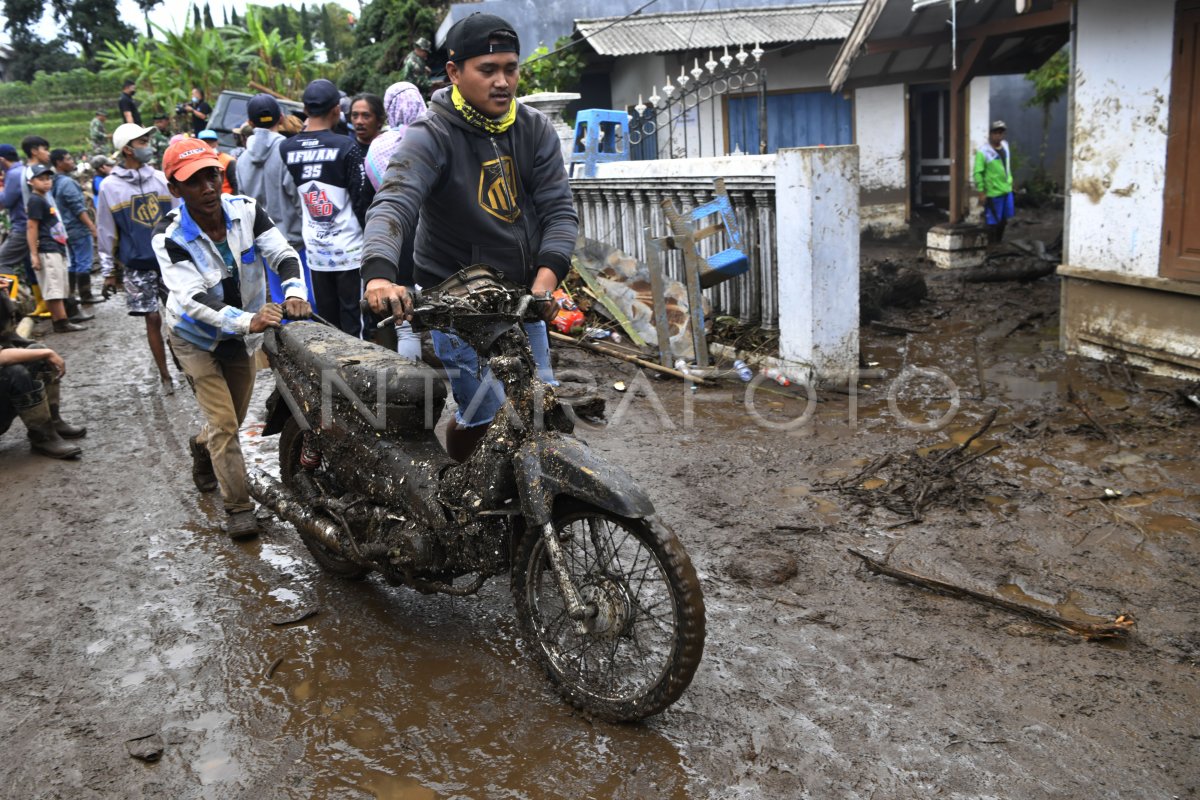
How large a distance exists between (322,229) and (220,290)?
1.70 meters

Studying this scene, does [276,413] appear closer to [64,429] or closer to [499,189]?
[499,189]

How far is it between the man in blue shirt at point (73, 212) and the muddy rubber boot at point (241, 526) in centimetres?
765

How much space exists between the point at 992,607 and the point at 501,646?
6.42 ft

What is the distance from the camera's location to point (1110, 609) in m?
3.76

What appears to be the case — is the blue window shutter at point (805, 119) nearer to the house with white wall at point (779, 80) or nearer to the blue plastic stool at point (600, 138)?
the house with white wall at point (779, 80)

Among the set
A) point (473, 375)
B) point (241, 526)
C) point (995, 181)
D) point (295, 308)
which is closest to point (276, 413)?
point (295, 308)

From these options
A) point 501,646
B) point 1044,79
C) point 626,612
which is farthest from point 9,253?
point 1044,79

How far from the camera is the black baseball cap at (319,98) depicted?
6.29 meters

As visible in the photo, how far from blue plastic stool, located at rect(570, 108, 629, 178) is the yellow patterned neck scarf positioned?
19.1 ft

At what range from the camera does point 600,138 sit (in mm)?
9938

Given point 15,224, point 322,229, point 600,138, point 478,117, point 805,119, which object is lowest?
point 322,229

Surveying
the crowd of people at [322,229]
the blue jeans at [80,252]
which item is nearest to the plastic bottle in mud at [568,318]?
the crowd of people at [322,229]

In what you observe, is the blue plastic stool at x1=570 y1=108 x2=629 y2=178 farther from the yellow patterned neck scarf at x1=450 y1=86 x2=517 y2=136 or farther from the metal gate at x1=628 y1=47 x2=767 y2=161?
the yellow patterned neck scarf at x1=450 y1=86 x2=517 y2=136

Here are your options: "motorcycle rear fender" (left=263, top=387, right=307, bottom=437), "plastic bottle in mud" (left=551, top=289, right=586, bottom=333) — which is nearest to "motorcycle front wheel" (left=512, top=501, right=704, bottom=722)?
"motorcycle rear fender" (left=263, top=387, right=307, bottom=437)
